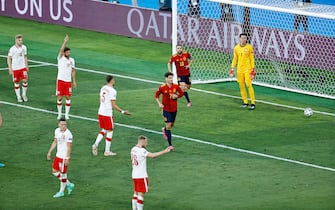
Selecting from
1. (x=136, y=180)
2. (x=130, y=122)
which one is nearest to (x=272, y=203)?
(x=136, y=180)

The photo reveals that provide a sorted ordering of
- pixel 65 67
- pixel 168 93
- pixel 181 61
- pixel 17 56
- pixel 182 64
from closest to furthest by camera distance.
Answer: pixel 168 93 < pixel 65 67 < pixel 17 56 < pixel 181 61 < pixel 182 64

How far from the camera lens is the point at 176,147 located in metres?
28.8

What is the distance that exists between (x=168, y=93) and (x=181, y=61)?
18.5 feet

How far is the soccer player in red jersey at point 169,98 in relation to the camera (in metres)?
28.2

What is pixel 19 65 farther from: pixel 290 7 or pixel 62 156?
pixel 62 156

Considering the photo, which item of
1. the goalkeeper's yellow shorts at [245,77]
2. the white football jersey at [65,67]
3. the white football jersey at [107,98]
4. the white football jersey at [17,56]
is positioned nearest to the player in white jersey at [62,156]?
the white football jersey at [107,98]

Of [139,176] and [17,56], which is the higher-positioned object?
[17,56]

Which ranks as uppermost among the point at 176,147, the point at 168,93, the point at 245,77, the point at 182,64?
the point at 168,93

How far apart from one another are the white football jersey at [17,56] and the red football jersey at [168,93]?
673 centimetres

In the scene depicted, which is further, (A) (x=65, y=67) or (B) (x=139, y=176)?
(A) (x=65, y=67)

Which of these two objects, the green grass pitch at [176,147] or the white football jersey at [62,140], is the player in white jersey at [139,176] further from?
the white football jersey at [62,140]

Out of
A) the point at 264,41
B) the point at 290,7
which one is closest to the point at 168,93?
the point at 290,7

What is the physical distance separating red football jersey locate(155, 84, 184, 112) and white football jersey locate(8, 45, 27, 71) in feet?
22.1

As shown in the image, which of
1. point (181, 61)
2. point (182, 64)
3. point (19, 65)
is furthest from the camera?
point (182, 64)
